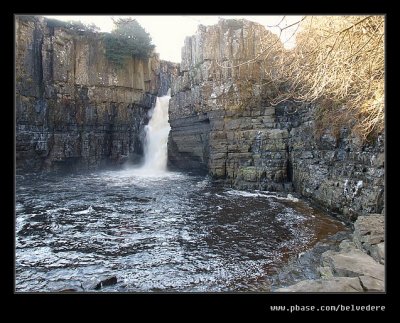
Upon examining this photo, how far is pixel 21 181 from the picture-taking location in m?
21.1

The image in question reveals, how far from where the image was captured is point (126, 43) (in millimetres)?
28625

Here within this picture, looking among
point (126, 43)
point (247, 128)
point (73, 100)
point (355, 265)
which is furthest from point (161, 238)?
point (126, 43)

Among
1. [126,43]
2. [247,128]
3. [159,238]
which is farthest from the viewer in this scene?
[126,43]

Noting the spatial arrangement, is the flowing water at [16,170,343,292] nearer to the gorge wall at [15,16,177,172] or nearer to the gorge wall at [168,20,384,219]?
the gorge wall at [168,20,384,219]

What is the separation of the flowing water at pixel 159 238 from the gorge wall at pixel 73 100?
9.65 metres

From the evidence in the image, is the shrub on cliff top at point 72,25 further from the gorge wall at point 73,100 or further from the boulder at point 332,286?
the boulder at point 332,286

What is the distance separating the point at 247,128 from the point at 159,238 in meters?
12.2

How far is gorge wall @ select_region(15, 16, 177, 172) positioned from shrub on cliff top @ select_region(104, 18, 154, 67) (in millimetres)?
732

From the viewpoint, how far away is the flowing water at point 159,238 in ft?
21.0

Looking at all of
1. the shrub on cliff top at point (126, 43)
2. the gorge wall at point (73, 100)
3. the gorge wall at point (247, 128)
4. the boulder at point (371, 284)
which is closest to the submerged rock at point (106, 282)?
the boulder at point (371, 284)

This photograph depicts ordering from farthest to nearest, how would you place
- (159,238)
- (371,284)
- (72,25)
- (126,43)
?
(126,43) → (72,25) → (159,238) → (371,284)

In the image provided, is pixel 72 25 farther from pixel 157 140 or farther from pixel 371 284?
pixel 371 284
